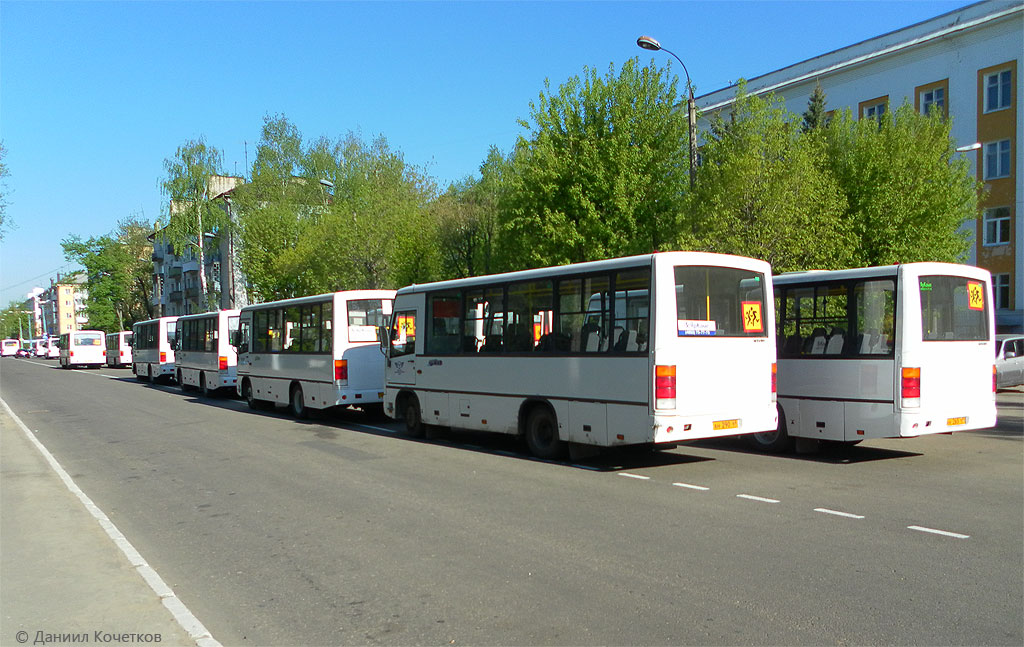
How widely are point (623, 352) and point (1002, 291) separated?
3348 cm

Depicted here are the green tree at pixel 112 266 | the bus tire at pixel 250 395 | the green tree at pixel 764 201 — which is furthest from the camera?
the green tree at pixel 112 266

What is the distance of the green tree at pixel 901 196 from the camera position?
26.6m

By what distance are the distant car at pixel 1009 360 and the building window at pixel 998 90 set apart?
1697 cm

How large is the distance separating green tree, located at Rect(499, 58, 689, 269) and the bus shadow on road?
13240mm

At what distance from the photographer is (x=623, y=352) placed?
427 inches

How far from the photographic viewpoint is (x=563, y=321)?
11844 mm

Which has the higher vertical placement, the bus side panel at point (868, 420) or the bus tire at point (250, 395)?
the bus side panel at point (868, 420)

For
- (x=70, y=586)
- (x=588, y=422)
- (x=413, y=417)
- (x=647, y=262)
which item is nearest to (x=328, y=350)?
(x=413, y=417)

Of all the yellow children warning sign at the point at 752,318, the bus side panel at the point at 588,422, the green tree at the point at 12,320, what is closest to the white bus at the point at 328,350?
the bus side panel at the point at 588,422

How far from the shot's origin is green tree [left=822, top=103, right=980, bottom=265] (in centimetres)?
2658

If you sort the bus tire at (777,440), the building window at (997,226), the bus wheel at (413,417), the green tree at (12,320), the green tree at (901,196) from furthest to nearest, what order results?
the green tree at (12,320) → the building window at (997,226) → the green tree at (901,196) → the bus wheel at (413,417) → the bus tire at (777,440)

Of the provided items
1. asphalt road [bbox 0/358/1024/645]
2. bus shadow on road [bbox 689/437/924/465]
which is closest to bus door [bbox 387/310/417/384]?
asphalt road [bbox 0/358/1024/645]

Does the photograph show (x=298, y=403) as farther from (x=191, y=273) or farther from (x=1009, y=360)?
(x=191, y=273)

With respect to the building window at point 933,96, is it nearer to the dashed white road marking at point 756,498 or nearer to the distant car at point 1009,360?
the distant car at point 1009,360
